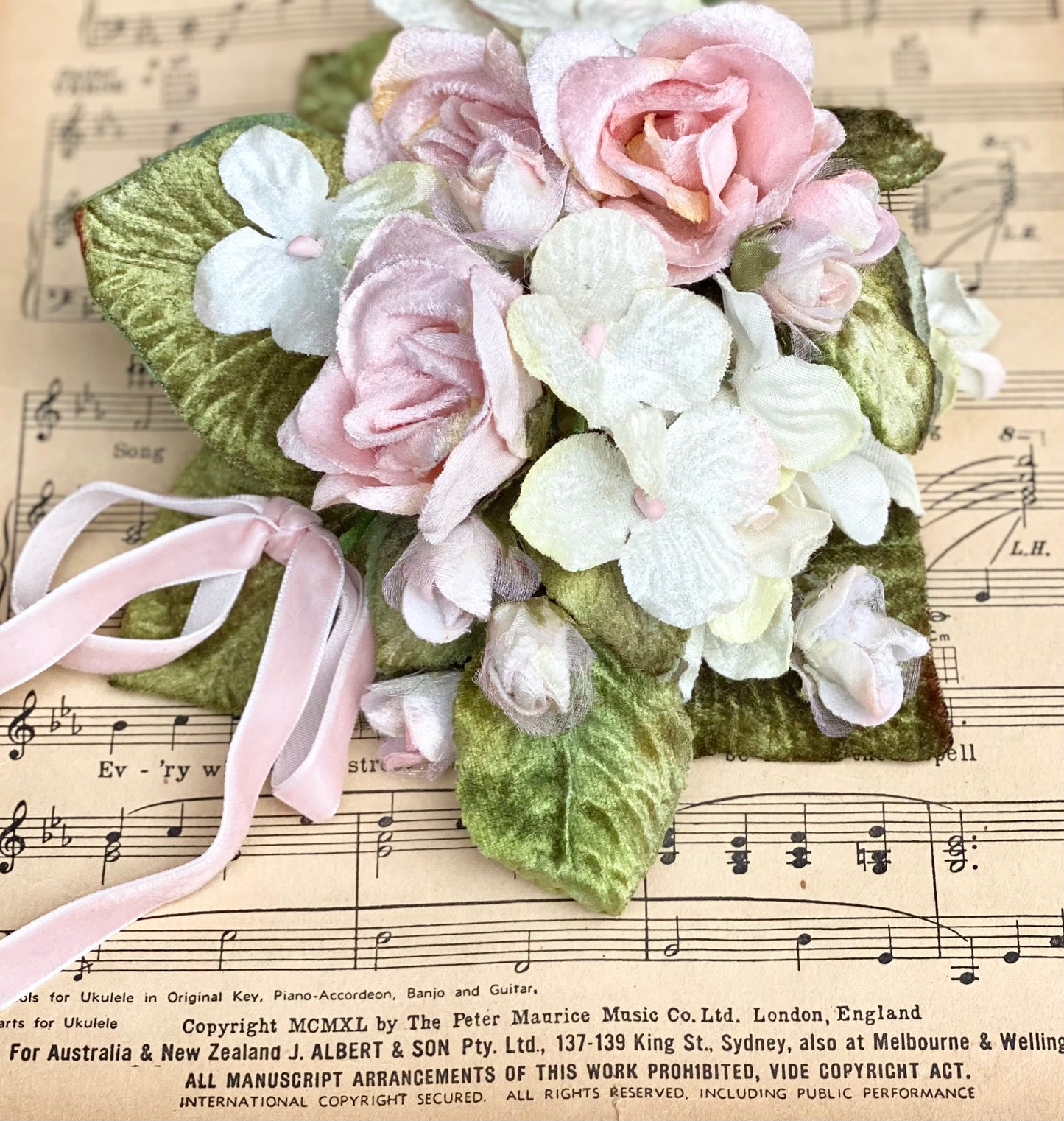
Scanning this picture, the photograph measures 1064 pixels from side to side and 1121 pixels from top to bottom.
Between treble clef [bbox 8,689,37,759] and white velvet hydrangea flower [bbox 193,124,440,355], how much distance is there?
246mm

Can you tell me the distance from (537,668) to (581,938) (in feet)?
0.57

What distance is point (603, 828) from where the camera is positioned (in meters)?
0.51

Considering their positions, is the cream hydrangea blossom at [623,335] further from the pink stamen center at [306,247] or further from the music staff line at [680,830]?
the music staff line at [680,830]

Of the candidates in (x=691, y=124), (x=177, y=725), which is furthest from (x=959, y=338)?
(x=177, y=725)

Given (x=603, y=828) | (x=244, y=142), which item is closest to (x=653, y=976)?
(x=603, y=828)

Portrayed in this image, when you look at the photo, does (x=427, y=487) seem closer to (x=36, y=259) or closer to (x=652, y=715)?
(x=652, y=715)

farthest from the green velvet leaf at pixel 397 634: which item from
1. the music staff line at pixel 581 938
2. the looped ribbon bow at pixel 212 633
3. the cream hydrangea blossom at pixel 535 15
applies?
the cream hydrangea blossom at pixel 535 15

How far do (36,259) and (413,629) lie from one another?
1.38ft

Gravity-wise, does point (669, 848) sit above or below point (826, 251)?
below

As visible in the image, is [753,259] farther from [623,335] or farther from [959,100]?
[959,100]

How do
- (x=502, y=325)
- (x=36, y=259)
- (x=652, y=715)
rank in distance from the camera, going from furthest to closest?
(x=36, y=259) < (x=652, y=715) < (x=502, y=325)

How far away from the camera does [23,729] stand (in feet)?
2.02

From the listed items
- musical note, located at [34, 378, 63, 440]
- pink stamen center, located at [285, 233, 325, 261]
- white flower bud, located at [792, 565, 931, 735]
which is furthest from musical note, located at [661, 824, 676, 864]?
musical note, located at [34, 378, 63, 440]

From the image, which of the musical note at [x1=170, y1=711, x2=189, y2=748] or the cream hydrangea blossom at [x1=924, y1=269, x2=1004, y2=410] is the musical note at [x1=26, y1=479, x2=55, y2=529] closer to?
the musical note at [x1=170, y1=711, x2=189, y2=748]
